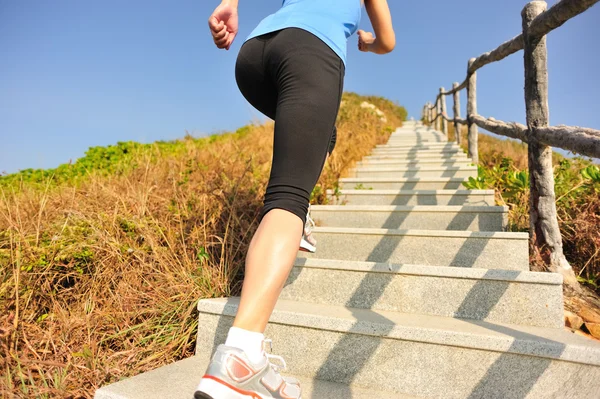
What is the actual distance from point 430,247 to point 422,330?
2.90 ft

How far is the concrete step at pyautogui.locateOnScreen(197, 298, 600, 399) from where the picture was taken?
125 cm

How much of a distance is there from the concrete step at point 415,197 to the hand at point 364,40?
1829 millimetres

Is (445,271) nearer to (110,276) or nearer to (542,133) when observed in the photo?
(542,133)

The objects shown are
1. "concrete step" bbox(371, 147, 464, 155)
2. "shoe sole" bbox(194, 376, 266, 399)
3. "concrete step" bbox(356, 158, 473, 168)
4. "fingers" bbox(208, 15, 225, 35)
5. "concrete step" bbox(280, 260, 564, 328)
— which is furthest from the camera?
"concrete step" bbox(371, 147, 464, 155)

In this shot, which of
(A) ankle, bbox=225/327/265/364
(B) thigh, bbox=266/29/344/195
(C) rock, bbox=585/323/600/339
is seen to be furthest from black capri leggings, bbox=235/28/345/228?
(C) rock, bbox=585/323/600/339

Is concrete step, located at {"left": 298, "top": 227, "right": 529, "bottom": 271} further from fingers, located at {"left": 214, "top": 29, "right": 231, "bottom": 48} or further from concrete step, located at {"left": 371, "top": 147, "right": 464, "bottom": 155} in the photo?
concrete step, located at {"left": 371, "top": 147, "right": 464, "bottom": 155}

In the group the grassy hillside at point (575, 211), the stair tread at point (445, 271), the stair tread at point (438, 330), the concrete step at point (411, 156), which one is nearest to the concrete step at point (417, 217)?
the grassy hillside at point (575, 211)

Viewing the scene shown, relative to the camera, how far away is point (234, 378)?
78cm

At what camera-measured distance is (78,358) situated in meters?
1.63

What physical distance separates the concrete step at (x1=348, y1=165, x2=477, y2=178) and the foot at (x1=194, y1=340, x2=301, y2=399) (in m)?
3.46

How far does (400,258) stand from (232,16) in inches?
62.6

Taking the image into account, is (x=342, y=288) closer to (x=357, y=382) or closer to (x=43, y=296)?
(x=357, y=382)

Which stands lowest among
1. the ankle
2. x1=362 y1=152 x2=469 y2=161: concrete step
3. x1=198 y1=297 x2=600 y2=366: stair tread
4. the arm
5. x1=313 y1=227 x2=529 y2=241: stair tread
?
x1=198 y1=297 x2=600 y2=366: stair tread

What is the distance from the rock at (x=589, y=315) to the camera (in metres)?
1.75
